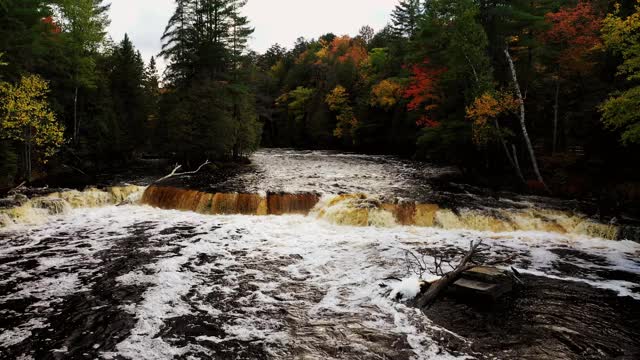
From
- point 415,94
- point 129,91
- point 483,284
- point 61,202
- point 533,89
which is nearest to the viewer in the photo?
point 483,284

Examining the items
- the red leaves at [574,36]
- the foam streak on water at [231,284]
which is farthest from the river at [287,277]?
the red leaves at [574,36]

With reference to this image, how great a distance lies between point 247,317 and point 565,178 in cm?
1987

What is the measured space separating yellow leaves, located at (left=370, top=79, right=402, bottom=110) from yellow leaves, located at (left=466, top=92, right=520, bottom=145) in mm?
21642

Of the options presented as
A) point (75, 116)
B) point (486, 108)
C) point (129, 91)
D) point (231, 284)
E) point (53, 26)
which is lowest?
point (231, 284)

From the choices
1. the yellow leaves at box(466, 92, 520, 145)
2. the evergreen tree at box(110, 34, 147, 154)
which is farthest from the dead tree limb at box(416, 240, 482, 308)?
the evergreen tree at box(110, 34, 147, 154)

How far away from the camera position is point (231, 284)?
32.6ft

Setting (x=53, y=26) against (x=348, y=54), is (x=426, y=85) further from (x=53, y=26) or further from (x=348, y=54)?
(x=348, y=54)

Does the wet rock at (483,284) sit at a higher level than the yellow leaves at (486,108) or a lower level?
lower

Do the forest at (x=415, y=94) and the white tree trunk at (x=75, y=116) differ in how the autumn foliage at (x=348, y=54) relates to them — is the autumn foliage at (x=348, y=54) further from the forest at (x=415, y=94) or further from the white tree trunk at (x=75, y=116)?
the white tree trunk at (x=75, y=116)

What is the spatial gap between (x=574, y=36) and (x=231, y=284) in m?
24.2

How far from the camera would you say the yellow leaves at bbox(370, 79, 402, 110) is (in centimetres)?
4366

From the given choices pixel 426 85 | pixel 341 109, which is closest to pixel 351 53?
pixel 341 109

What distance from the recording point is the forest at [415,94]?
1994 cm

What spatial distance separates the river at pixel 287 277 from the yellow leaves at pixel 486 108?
4.39m
